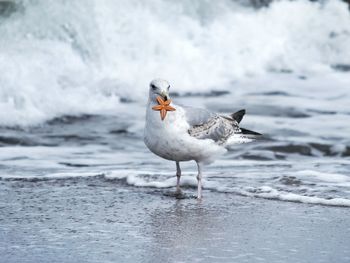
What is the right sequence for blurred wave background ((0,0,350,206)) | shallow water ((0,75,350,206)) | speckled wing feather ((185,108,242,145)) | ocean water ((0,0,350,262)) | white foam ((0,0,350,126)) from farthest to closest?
1. white foam ((0,0,350,126))
2. blurred wave background ((0,0,350,206))
3. ocean water ((0,0,350,262))
4. shallow water ((0,75,350,206))
5. speckled wing feather ((185,108,242,145))

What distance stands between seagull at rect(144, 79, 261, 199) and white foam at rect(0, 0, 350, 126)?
12.0ft

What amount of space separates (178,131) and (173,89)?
21.6 feet

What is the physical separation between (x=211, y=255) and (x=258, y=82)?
9.23 metres

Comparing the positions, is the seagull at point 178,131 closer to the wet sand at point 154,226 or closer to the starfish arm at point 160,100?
the starfish arm at point 160,100

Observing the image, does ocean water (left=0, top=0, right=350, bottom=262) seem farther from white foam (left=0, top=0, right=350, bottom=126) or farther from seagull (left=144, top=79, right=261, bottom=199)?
seagull (left=144, top=79, right=261, bottom=199)

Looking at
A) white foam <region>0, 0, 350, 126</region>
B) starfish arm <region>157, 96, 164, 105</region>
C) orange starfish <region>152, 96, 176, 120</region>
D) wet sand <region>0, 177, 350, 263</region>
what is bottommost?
wet sand <region>0, 177, 350, 263</region>

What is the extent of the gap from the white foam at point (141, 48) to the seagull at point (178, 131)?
12.0 ft

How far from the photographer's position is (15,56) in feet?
38.9

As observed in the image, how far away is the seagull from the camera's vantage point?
644 centimetres

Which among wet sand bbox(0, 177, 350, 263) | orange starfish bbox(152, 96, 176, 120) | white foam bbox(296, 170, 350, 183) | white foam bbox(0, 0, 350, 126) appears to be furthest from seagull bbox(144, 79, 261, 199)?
white foam bbox(0, 0, 350, 126)

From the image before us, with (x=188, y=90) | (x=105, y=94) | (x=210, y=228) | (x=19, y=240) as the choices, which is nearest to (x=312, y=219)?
(x=210, y=228)

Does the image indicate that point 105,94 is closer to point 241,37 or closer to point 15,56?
point 15,56

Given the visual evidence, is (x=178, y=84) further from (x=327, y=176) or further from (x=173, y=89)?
(x=327, y=176)

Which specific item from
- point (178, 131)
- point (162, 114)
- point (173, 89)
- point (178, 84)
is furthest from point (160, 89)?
Result: point (178, 84)
